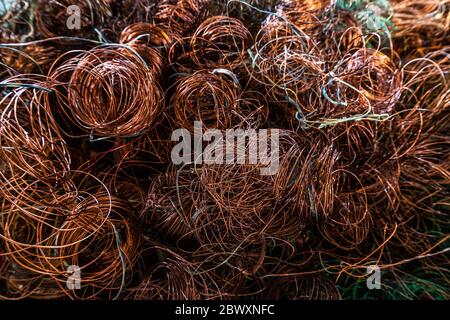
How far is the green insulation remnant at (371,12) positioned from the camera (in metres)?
1.19

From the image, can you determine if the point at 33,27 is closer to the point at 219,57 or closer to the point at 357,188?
the point at 219,57

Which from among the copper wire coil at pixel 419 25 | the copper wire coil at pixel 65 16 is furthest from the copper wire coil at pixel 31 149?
the copper wire coil at pixel 419 25

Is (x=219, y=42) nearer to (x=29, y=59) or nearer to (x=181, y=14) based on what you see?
(x=181, y=14)

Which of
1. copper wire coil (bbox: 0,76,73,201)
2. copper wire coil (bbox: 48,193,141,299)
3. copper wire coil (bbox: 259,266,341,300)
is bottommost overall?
copper wire coil (bbox: 259,266,341,300)

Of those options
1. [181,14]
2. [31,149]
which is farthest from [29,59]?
[181,14]

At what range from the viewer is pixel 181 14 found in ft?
3.80

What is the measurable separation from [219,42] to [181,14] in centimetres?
16

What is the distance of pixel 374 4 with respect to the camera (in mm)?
1220

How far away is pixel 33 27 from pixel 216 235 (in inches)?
34.6

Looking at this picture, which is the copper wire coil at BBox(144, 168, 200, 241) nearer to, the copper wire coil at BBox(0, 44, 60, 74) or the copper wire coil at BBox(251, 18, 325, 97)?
Answer: the copper wire coil at BBox(251, 18, 325, 97)

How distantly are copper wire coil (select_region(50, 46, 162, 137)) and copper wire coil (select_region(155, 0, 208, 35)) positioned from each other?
225 millimetres

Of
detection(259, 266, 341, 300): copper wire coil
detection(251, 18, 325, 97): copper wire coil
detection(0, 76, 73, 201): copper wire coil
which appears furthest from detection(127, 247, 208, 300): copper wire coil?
detection(251, 18, 325, 97): copper wire coil

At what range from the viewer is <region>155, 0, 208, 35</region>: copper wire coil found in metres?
1.15
